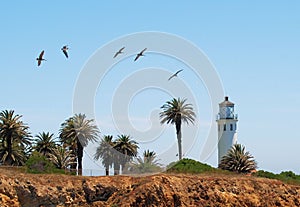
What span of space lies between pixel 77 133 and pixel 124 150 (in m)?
8.36

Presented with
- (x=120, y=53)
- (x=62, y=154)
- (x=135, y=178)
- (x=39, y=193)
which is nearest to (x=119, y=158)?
(x=62, y=154)

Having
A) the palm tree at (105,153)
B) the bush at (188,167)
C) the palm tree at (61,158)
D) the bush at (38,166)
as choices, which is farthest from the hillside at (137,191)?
the palm tree at (105,153)

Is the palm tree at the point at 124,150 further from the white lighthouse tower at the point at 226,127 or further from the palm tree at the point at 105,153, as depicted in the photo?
the white lighthouse tower at the point at 226,127

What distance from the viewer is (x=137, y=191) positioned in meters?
63.5

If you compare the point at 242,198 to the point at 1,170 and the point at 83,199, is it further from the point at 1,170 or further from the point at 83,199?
the point at 1,170

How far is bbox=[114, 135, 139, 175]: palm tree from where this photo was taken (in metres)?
90.1

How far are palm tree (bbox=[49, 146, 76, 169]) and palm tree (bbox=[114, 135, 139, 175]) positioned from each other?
274 inches

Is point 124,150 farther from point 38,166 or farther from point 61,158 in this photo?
point 38,166

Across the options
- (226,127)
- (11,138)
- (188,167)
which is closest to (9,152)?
(11,138)

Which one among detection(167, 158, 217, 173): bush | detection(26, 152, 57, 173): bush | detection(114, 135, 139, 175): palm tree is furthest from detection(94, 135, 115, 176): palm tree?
detection(26, 152, 57, 173): bush

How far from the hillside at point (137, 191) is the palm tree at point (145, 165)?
16206mm

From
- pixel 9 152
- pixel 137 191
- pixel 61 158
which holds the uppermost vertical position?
pixel 9 152

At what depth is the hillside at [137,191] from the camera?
61.0m

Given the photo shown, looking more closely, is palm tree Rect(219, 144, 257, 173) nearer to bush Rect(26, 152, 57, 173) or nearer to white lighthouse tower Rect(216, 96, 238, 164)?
white lighthouse tower Rect(216, 96, 238, 164)
